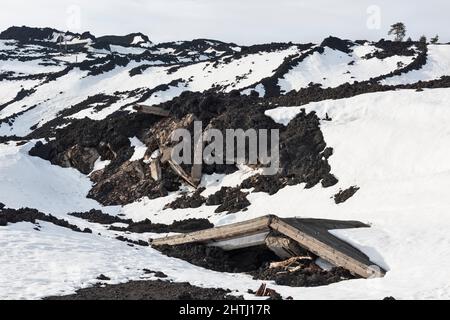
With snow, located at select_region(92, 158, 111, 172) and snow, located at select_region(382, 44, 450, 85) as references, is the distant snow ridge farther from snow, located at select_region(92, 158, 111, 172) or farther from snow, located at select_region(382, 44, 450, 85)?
snow, located at select_region(92, 158, 111, 172)

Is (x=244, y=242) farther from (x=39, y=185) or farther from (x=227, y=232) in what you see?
(x=39, y=185)

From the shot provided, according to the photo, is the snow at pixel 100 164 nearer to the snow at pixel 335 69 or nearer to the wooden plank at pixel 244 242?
the wooden plank at pixel 244 242

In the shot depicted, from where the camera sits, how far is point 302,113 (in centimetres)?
3105

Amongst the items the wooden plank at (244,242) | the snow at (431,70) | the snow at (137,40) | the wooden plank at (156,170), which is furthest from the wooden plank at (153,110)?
the snow at (137,40)

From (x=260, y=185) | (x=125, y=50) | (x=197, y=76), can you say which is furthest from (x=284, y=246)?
(x=125, y=50)

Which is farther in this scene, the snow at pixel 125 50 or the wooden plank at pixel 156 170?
the snow at pixel 125 50

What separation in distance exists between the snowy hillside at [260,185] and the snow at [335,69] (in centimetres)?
27

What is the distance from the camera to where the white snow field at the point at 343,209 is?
14.5 m

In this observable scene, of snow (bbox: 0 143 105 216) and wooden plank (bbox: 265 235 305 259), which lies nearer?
wooden plank (bbox: 265 235 305 259)

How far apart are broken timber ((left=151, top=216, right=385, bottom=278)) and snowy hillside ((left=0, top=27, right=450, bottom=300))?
0.55 meters

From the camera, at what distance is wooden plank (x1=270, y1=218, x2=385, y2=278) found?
15680 mm

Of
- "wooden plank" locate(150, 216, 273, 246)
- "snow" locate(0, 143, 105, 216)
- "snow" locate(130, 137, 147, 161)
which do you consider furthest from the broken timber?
"snow" locate(130, 137, 147, 161)

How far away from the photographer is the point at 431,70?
51250 mm
